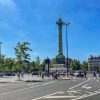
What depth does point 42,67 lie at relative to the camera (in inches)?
6811

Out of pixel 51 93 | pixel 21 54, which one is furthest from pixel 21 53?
pixel 51 93

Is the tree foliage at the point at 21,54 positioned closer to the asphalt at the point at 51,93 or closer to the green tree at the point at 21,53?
the green tree at the point at 21,53

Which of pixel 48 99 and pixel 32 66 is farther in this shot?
pixel 32 66

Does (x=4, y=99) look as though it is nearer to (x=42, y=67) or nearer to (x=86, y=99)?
(x=86, y=99)

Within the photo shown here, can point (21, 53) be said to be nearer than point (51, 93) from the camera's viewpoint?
No

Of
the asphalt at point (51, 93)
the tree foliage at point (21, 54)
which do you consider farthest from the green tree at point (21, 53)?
the asphalt at point (51, 93)

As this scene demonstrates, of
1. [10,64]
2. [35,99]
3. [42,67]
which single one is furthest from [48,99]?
[42,67]

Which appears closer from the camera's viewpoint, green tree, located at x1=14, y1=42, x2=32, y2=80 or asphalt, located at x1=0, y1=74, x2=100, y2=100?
asphalt, located at x1=0, y1=74, x2=100, y2=100

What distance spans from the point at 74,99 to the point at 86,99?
2.55 feet

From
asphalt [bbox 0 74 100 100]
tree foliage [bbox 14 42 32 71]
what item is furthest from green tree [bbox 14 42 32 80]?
asphalt [bbox 0 74 100 100]

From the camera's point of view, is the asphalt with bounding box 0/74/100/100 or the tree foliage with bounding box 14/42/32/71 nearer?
the asphalt with bounding box 0/74/100/100

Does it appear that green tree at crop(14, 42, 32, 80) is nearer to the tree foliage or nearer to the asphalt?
the tree foliage

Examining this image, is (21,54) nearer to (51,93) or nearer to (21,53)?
(21,53)

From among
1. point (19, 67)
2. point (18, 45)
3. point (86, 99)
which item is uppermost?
point (18, 45)
